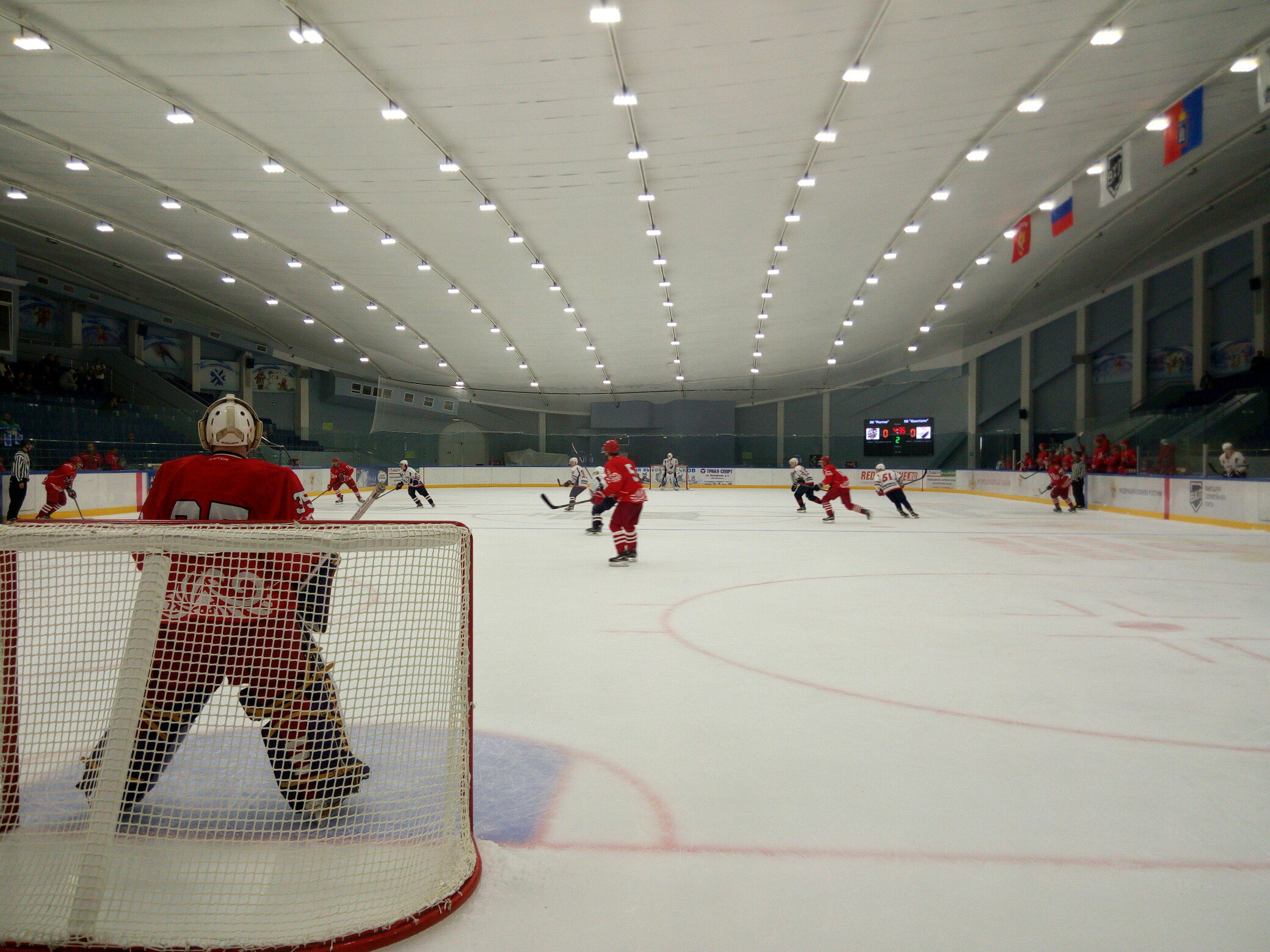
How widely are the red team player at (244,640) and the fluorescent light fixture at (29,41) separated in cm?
1031

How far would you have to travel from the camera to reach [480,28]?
9.27 meters

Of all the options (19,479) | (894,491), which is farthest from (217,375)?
(894,491)

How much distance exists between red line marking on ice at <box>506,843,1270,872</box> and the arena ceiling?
8.89 meters

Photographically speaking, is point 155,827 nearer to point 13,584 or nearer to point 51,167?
point 13,584

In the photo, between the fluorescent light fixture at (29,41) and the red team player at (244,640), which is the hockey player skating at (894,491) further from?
the fluorescent light fixture at (29,41)

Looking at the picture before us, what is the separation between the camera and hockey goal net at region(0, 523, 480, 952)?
171 centimetres

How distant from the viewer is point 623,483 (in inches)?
324

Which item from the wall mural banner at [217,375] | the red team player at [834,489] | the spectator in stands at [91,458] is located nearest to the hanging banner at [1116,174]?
the red team player at [834,489]

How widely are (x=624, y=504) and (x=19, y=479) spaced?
10546 mm

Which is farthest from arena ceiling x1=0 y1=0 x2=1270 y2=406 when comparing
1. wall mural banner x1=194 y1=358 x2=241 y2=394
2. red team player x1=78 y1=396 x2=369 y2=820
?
red team player x1=78 y1=396 x2=369 y2=820

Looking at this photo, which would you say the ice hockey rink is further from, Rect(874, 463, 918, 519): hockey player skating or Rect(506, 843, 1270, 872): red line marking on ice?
Rect(874, 463, 918, 519): hockey player skating

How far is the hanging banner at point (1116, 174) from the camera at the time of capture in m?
12.1

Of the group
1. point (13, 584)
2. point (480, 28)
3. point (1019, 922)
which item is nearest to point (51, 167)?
point (480, 28)

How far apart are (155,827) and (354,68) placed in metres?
10.6
